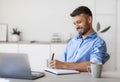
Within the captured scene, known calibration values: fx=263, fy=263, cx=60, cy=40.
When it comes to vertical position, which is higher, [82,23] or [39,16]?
[39,16]

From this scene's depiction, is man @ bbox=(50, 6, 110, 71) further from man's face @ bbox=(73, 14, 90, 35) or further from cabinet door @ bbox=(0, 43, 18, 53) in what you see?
cabinet door @ bbox=(0, 43, 18, 53)

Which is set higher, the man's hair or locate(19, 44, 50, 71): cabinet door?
the man's hair

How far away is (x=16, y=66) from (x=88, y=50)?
902 mm

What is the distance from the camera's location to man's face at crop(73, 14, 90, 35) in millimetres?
2516

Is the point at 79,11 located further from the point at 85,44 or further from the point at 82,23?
the point at 85,44

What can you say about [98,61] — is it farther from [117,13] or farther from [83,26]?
[117,13]

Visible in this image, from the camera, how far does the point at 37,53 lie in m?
4.97

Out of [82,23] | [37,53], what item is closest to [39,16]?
[37,53]

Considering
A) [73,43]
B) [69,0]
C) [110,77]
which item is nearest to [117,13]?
[69,0]

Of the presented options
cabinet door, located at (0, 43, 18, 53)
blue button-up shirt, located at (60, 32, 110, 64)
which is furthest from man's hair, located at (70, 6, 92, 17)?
cabinet door, located at (0, 43, 18, 53)

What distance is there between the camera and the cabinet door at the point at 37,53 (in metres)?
4.94

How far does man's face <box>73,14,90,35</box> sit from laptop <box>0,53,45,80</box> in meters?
0.87

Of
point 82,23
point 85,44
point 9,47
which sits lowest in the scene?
point 9,47

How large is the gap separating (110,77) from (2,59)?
772mm
